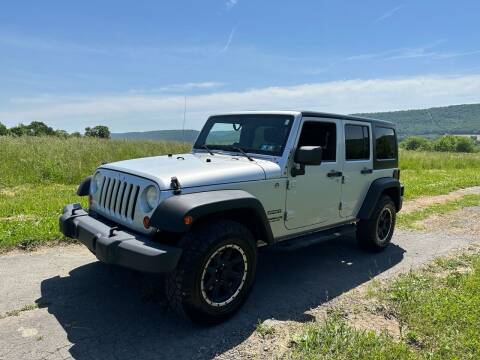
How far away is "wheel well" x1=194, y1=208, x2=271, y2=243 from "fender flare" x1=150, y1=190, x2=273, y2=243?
0.03 meters

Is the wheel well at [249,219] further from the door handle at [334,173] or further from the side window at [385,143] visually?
the side window at [385,143]

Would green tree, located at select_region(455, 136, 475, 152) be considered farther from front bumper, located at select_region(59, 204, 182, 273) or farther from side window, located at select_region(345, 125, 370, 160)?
front bumper, located at select_region(59, 204, 182, 273)

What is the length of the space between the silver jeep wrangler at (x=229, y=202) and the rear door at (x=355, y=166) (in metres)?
0.01

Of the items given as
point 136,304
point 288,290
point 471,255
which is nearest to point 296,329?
point 288,290

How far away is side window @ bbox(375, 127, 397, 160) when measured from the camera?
19.1ft

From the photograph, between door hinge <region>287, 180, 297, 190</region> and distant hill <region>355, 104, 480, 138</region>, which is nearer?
door hinge <region>287, 180, 297, 190</region>

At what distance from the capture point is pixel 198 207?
3158 mm

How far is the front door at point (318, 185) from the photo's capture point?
4.33 metres

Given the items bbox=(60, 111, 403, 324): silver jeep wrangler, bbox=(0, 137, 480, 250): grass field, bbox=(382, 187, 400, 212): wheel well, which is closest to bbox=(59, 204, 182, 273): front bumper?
bbox=(60, 111, 403, 324): silver jeep wrangler

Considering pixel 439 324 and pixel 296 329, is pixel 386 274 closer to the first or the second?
pixel 439 324

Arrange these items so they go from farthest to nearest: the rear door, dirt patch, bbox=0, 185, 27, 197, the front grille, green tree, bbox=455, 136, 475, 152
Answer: green tree, bbox=455, 136, 475, 152 → dirt patch, bbox=0, 185, 27, 197 → the rear door → the front grille

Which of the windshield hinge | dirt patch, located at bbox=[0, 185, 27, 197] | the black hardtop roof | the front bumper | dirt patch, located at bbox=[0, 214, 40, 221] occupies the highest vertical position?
the black hardtop roof

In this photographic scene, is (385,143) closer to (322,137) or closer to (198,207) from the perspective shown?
(322,137)

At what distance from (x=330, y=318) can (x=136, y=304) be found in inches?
75.2
